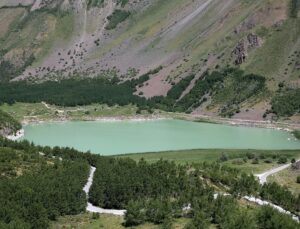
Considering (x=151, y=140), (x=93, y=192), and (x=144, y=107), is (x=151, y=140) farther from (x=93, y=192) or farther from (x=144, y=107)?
(x=93, y=192)

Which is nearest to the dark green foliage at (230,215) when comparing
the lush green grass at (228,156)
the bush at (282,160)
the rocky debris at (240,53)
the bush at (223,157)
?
the lush green grass at (228,156)

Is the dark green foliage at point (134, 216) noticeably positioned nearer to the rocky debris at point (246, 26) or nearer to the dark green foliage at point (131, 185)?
the dark green foliage at point (131, 185)

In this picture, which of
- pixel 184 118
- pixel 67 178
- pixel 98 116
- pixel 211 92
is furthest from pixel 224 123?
pixel 67 178

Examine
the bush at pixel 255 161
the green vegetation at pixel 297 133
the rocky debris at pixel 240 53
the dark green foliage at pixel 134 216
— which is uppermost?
the rocky debris at pixel 240 53

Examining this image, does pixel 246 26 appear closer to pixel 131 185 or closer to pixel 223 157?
pixel 223 157

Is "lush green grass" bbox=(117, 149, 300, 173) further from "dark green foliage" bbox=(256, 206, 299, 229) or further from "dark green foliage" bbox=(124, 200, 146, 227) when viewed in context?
"dark green foliage" bbox=(256, 206, 299, 229)

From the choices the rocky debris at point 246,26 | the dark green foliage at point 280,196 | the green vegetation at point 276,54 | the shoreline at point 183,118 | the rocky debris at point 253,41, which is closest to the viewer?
the dark green foliage at point 280,196

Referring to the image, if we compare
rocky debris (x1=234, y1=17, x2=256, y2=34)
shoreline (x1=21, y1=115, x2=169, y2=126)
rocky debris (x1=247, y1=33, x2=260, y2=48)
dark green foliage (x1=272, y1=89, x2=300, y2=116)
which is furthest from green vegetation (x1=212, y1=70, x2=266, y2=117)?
rocky debris (x1=234, y1=17, x2=256, y2=34)
